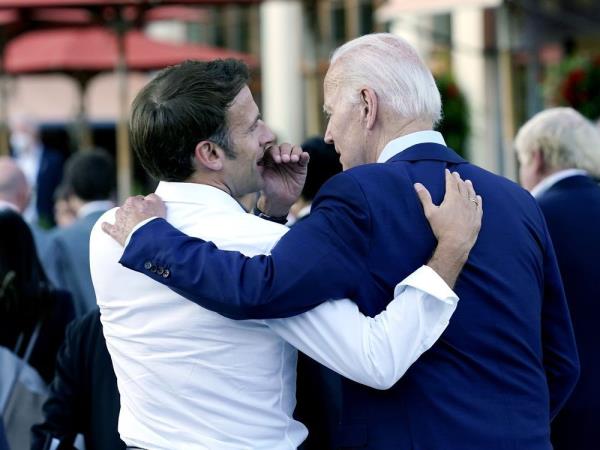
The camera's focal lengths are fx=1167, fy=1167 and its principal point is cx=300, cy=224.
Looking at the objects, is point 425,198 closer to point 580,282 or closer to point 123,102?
point 580,282

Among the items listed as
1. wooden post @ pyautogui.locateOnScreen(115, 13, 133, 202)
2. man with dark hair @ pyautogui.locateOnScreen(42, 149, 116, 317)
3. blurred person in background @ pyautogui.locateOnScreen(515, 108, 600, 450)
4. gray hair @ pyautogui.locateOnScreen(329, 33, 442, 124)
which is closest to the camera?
gray hair @ pyautogui.locateOnScreen(329, 33, 442, 124)

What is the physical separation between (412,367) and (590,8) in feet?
29.1

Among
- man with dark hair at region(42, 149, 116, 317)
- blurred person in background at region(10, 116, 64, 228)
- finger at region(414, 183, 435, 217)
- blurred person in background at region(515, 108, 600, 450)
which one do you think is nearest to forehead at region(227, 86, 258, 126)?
finger at region(414, 183, 435, 217)

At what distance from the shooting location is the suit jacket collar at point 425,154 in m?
2.46

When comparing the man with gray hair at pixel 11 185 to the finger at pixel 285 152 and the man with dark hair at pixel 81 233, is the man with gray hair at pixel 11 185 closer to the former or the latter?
the man with dark hair at pixel 81 233

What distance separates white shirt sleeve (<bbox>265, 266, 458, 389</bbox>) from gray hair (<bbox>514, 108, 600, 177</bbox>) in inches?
72.6

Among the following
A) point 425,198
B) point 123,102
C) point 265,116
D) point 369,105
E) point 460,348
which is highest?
point 369,105

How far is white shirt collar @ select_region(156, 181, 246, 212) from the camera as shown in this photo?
241 centimetres

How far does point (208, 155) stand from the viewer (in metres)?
2.44

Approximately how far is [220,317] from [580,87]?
213 inches

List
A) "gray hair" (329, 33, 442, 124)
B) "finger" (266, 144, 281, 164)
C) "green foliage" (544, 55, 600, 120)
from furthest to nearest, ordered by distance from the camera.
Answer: "green foliage" (544, 55, 600, 120) < "finger" (266, 144, 281, 164) < "gray hair" (329, 33, 442, 124)

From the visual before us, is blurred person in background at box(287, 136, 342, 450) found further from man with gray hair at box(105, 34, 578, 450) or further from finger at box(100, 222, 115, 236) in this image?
finger at box(100, 222, 115, 236)

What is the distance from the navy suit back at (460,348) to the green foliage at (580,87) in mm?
4972

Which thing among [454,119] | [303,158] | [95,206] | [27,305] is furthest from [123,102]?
[303,158]
